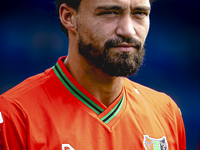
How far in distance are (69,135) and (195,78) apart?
3797 mm

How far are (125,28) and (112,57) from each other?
0.18 m

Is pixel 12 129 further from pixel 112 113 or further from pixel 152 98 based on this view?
pixel 152 98

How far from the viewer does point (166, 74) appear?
4500 mm

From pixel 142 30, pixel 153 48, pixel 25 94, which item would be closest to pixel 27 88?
pixel 25 94

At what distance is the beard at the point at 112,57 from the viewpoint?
1499 mm

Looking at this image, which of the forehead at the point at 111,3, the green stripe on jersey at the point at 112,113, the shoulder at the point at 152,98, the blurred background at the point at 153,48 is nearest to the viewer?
the forehead at the point at 111,3

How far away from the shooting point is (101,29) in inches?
58.2

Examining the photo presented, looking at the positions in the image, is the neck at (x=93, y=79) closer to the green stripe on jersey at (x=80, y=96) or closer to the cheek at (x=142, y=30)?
the green stripe on jersey at (x=80, y=96)

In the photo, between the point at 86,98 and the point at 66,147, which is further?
the point at 86,98

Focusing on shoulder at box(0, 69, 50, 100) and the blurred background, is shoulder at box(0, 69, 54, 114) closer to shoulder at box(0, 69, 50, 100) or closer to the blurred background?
shoulder at box(0, 69, 50, 100)

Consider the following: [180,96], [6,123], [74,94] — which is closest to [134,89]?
[74,94]

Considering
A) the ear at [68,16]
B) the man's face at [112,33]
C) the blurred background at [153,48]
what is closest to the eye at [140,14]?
the man's face at [112,33]

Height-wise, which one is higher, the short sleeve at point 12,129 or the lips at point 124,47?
the lips at point 124,47

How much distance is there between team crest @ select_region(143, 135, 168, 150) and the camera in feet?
5.25
